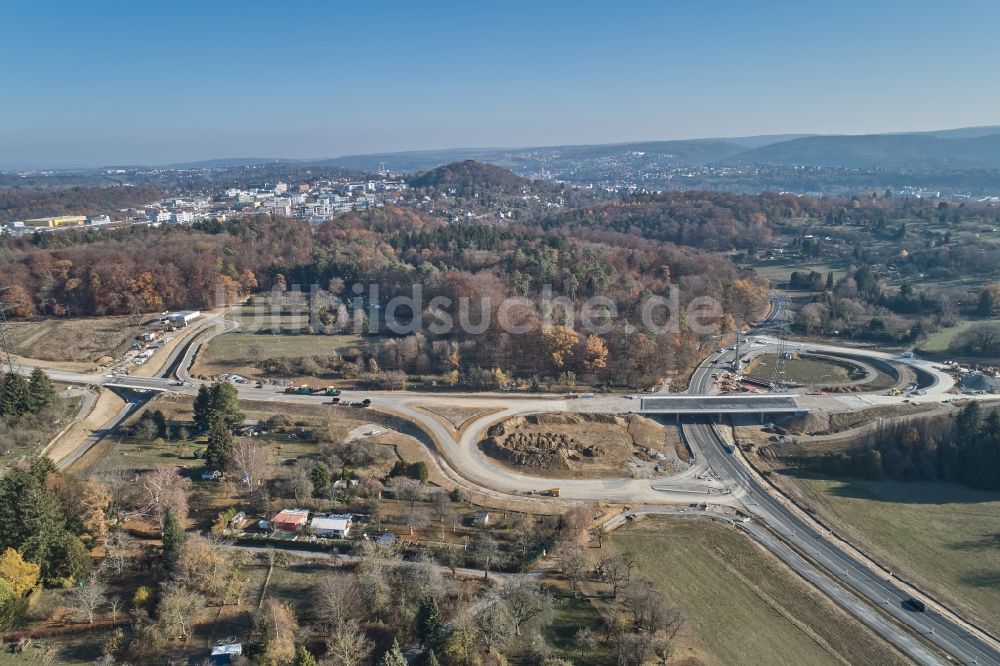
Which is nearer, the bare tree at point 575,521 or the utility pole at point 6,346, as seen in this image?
the bare tree at point 575,521

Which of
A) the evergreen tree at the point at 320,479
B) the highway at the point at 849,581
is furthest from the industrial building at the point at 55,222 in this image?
the highway at the point at 849,581

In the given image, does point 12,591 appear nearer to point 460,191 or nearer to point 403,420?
point 403,420

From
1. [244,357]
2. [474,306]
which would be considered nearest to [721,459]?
[474,306]

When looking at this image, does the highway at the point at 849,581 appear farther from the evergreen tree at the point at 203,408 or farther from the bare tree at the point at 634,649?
the evergreen tree at the point at 203,408

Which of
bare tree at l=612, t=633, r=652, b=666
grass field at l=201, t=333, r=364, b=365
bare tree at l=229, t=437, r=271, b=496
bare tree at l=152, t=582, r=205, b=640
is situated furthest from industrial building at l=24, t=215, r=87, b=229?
bare tree at l=612, t=633, r=652, b=666

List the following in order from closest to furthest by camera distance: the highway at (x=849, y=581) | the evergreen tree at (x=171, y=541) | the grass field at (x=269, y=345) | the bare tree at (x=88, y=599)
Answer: the bare tree at (x=88, y=599)
the highway at (x=849, y=581)
the evergreen tree at (x=171, y=541)
the grass field at (x=269, y=345)

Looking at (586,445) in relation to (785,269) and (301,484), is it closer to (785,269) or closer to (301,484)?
(301,484)
